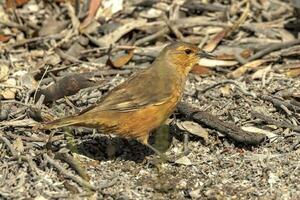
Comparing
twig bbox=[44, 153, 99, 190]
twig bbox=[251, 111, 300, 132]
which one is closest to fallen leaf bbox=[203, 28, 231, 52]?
twig bbox=[251, 111, 300, 132]

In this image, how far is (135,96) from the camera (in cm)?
641

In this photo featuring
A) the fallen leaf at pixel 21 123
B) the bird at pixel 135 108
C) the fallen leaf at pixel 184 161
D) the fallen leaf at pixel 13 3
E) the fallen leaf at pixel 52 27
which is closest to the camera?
the bird at pixel 135 108

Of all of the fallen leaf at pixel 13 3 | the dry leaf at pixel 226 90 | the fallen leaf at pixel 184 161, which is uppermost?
the fallen leaf at pixel 13 3

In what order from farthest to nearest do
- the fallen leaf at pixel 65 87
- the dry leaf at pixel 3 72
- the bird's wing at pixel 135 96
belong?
the dry leaf at pixel 3 72, the fallen leaf at pixel 65 87, the bird's wing at pixel 135 96

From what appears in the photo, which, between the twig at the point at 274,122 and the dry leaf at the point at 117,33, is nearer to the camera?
the twig at the point at 274,122

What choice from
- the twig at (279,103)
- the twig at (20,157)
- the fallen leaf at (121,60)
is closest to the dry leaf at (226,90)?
the twig at (279,103)

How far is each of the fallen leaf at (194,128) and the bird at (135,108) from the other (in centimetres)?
38

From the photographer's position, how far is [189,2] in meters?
9.06

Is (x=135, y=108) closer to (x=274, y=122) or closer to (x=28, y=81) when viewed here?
(x=274, y=122)

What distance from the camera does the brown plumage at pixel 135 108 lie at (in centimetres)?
619

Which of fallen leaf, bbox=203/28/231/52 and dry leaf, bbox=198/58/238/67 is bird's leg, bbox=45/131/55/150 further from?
fallen leaf, bbox=203/28/231/52

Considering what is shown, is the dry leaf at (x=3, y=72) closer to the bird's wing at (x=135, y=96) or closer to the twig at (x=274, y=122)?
the bird's wing at (x=135, y=96)

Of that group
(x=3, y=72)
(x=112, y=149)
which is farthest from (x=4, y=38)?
(x=112, y=149)

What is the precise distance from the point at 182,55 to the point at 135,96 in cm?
82
